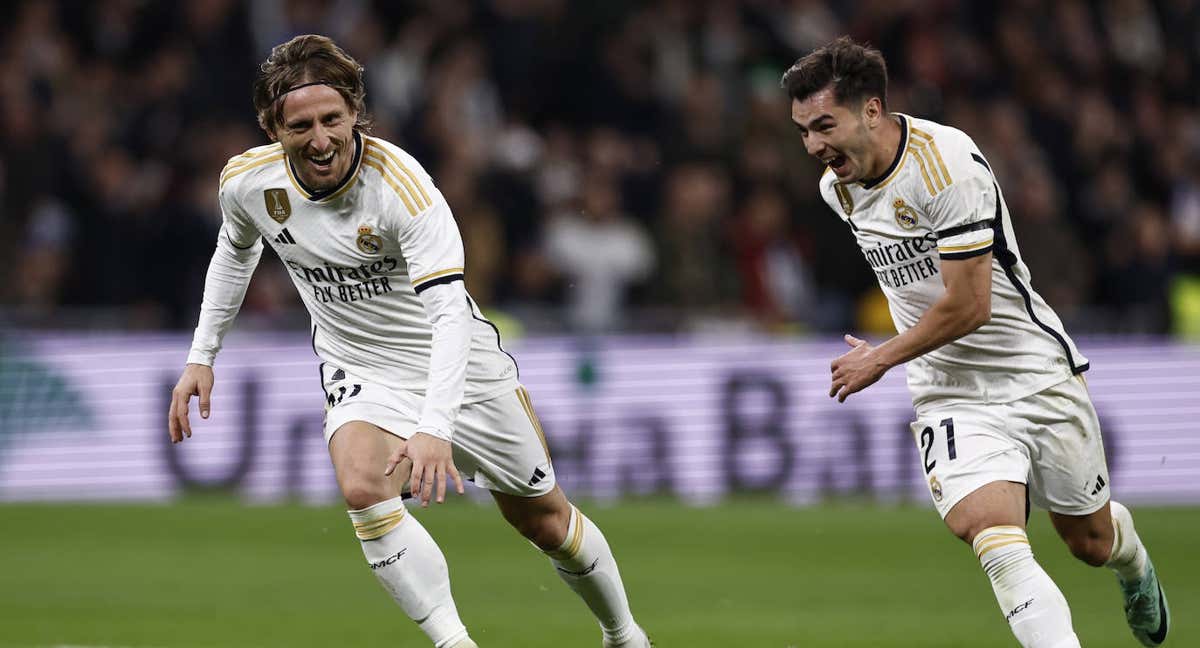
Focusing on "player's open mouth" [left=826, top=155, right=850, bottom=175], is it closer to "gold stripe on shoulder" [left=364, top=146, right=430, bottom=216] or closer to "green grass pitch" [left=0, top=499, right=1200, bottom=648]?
"gold stripe on shoulder" [left=364, top=146, right=430, bottom=216]

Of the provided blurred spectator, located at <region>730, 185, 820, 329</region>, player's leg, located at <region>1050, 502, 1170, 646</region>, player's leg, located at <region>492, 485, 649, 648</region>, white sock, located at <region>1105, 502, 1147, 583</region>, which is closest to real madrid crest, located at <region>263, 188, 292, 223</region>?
player's leg, located at <region>492, 485, 649, 648</region>

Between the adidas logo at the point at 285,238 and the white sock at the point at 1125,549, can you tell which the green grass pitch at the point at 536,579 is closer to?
the white sock at the point at 1125,549

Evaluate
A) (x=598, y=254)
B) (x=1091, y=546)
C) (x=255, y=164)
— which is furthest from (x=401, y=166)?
(x=598, y=254)

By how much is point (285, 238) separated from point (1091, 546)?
3.28m

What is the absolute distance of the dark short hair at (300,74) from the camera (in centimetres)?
606

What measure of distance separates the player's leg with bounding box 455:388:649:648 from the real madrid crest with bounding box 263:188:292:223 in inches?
37.9

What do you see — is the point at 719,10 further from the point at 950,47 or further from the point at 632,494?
the point at 632,494

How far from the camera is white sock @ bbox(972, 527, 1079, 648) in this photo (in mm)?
5832

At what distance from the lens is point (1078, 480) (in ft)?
21.6

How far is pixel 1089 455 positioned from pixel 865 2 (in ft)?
40.9

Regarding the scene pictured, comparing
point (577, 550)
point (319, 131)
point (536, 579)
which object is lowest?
point (536, 579)

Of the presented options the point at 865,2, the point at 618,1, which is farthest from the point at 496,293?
the point at 865,2

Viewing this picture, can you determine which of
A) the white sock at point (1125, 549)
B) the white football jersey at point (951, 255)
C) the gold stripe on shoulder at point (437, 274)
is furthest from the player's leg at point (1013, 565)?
the gold stripe on shoulder at point (437, 274)

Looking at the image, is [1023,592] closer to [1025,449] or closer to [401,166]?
[1025,449]
